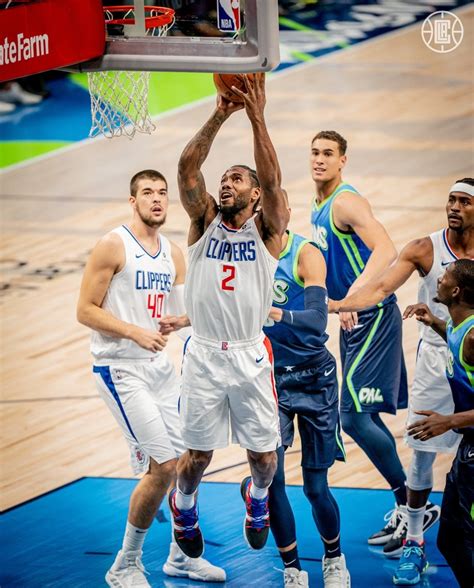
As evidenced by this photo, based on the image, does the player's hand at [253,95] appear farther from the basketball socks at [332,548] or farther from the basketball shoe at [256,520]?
the basketball socks at [332,548]

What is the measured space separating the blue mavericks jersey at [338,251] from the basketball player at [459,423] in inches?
63.9

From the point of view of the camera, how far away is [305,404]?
6988 millimetres

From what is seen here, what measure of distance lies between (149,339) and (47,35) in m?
1.90

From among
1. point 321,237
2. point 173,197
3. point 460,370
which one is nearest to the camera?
point 460,370

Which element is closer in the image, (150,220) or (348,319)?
(348,319)

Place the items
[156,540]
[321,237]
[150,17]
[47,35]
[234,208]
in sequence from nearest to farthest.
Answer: [47,35] < [150,17] < [234,208] < [156,540] < [321,237]

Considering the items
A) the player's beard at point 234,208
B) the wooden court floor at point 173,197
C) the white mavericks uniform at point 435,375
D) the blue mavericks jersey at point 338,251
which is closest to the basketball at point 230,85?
the player's beard at point 234,208

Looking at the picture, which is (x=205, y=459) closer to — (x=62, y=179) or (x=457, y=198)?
(x=457, y=198)

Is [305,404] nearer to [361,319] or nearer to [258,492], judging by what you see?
[258,492]

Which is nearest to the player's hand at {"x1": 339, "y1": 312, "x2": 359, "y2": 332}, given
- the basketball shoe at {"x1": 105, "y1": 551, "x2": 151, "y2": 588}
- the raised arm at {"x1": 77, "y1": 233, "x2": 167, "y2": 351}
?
the raised arm at {"x1": 77, "y1": 233, "x2": 167, "y2": 351}

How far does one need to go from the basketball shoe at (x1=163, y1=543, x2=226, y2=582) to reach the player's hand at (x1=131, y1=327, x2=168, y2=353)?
1.18 metres

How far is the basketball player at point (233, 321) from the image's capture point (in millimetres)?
6594

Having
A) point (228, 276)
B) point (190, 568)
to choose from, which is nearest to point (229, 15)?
point (228, 276)

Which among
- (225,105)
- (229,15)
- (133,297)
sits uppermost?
(229,15)
